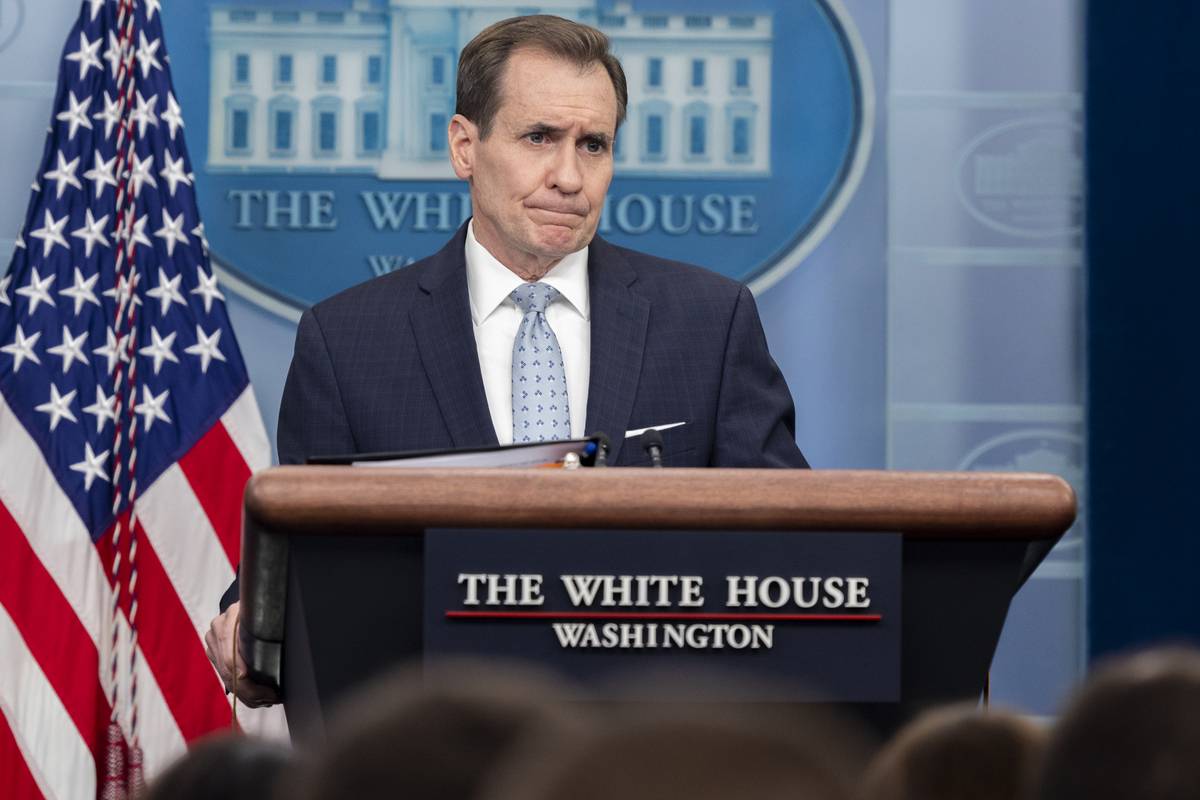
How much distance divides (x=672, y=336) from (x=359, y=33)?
90.5 inches

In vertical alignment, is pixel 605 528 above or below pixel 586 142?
below

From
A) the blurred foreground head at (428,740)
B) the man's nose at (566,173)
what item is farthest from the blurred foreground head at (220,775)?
the man's nose at (566,173)

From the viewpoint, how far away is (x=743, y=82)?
14.7ft

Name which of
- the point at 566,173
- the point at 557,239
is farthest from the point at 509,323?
the point at 566,173

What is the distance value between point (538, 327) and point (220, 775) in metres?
2.01

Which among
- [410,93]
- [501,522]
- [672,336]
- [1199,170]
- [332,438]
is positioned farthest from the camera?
[410,93]

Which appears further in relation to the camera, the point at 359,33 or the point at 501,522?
the point at 359,33

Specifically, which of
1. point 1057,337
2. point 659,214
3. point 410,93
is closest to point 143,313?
point 410,93

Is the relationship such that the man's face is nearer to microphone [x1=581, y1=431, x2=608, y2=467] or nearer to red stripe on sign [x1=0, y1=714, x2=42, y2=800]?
microphone [x1=581, y1=431, x2=608, y2=467]

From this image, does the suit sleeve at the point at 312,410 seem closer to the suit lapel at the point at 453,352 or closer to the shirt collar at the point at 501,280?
the suit lapel at the point at 453,352

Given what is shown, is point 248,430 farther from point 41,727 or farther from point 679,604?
point 679,604

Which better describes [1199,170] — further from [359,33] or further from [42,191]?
[42,191]

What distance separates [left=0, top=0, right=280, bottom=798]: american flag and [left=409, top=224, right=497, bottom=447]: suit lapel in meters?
1.70

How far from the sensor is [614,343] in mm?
2451
